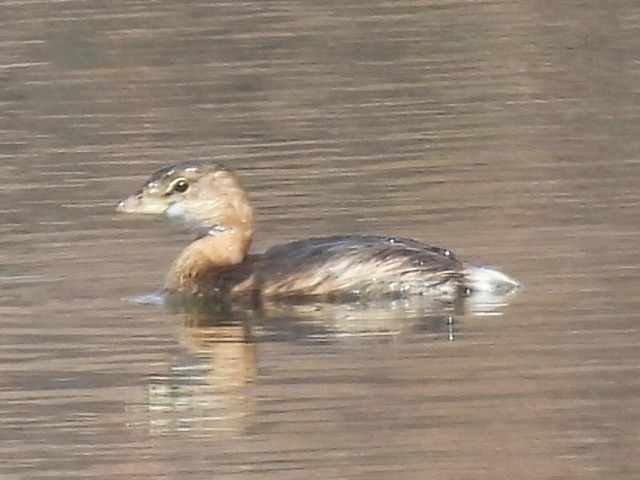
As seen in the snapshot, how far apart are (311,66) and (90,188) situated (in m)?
5.42

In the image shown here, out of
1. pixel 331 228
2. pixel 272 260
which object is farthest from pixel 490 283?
pixel 331 228

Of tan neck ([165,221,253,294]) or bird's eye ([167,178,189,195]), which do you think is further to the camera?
bird's eye ([167,178,189,195])

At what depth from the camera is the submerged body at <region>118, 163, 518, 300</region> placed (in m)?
12.5

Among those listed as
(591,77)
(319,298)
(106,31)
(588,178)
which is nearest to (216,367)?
(319,298)

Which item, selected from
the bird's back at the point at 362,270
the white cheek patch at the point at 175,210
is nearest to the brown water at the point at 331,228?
the bird's back at the point at 362,270

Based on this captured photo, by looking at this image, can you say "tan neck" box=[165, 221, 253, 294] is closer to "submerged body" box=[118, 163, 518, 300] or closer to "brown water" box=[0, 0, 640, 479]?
"submerged body" box=[118, 163, 518, 300]

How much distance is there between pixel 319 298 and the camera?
41.5 feet

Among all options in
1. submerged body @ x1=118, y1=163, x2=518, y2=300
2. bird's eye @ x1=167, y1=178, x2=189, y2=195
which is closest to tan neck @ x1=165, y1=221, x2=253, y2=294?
submerged body @ x1=118, y1=163, x2=518, y2=300

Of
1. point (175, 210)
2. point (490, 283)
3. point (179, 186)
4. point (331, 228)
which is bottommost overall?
point (331, 228)

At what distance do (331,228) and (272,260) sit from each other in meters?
1.47

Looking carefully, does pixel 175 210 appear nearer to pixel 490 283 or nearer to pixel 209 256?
pixel 209 256

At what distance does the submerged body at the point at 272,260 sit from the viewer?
→ 12523 millimetres

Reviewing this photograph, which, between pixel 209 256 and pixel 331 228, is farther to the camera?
pixel 331 228

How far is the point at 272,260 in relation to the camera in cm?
1276
